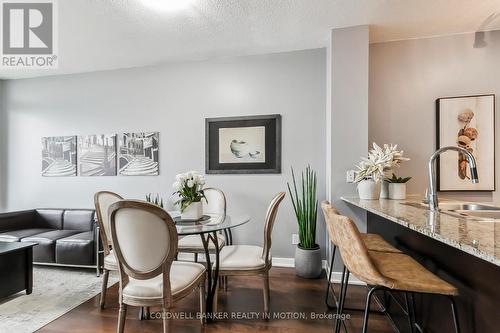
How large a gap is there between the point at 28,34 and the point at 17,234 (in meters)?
2.34

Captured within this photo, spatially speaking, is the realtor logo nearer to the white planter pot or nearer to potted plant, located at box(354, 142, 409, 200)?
potted plant, located at box(354, 142, 409, 200)

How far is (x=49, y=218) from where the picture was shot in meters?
3.74

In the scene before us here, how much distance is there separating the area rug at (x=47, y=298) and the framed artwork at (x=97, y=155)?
1348 millimetres

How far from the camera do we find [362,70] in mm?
2752

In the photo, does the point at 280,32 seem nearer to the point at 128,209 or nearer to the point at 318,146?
the point at 318,146

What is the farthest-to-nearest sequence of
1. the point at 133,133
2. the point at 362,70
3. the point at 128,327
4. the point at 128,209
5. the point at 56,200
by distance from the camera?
the point at 56,200
the point at 133,133
the point at 362,70
the point at 128,327
the point at 128,209

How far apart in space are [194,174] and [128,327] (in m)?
1.25

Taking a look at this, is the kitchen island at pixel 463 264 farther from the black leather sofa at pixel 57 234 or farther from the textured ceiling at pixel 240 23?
the black leather sofa at pixel 57 234

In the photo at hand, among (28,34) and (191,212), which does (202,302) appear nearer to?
(191,212)

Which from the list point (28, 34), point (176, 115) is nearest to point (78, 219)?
point (176, 115)

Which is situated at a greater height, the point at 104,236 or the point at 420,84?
the point at 420,84

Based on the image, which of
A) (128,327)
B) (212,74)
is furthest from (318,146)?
(128,327)

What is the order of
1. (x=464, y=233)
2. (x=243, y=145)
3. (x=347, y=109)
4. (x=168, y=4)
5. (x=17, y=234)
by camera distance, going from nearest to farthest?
(x=464, y=233), (x=168, y=4), (x=347, y=109), (x=17, y=234), (x=243, y=145)

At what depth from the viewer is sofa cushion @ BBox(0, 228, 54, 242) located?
10.2ft
